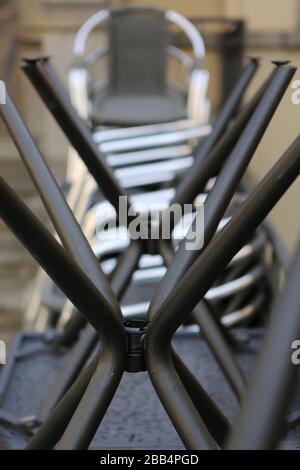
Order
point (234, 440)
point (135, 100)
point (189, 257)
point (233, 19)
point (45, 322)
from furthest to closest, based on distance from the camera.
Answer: point (233, 19), point (135, 100), point (45, 322), point (189, 257), point (234, 440)

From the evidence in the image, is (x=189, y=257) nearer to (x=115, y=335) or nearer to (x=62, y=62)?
(x=115, y=335)

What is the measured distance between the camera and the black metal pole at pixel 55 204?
1.20 meters

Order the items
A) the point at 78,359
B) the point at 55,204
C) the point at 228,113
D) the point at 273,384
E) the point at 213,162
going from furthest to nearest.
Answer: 1. the point at 228,113
2. the point at 213,162
3. the point at 78,359
4. the point at 55,204
5. the point at 273,384

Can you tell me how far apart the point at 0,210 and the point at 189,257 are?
1.27 feet

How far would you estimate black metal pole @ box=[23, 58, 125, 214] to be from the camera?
160 cm

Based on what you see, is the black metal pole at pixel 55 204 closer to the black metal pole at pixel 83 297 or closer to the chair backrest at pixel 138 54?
the black metal pole at pixel 83 297

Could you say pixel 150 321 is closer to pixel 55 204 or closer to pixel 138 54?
pixel 55 204

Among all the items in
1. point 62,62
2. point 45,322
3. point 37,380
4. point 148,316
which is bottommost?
point 62,62

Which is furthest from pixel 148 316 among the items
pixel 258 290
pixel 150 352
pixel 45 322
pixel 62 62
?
pixel 62 62

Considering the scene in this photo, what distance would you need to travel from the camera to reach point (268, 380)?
0.70 metres

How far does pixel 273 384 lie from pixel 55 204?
65cm

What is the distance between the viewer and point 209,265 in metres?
1.04

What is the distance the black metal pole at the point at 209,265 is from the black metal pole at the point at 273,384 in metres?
0.29

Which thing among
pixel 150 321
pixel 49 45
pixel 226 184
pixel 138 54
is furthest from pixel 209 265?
pixel 49 45
